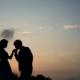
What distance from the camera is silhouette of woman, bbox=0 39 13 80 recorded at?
10.9 m

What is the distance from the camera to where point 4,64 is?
1111cm

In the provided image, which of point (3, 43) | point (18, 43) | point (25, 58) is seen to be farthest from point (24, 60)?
point (3, 43)

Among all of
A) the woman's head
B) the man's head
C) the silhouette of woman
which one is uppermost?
the woman's head

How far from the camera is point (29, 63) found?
9.37 meters

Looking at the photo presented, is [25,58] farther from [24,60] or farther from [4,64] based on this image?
[4,64]

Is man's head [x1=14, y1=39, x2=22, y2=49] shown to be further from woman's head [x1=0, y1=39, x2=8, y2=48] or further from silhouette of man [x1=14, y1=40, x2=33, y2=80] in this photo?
woman's head [x1=0, y1=39, x2=8, y2=48]

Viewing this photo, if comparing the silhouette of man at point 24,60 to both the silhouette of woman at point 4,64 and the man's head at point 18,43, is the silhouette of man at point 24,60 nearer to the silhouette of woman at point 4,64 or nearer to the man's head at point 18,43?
the man's head at point 18,43

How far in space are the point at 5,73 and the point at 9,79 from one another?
0.37 m

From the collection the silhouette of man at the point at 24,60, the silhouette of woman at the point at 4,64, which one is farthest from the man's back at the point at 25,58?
the silhouette of woman at the point at 4,64

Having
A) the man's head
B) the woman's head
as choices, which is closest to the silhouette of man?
the man's head

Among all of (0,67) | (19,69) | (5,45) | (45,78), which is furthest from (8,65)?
(45,78)

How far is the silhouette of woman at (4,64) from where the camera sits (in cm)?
1091

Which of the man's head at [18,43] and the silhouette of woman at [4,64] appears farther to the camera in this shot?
the silhouette of woman at [4,64]

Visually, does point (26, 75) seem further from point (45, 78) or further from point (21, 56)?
point (45, 78)
